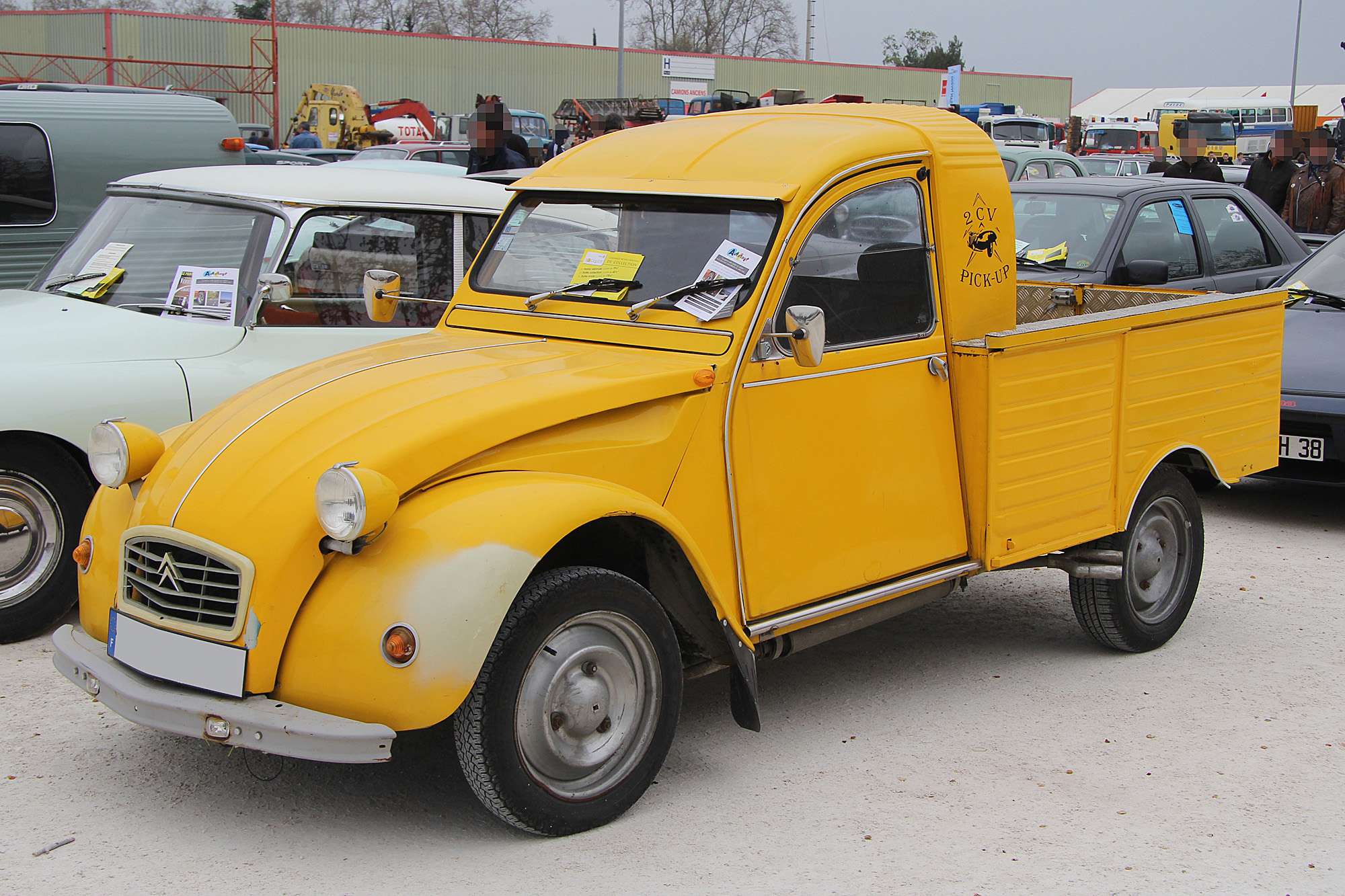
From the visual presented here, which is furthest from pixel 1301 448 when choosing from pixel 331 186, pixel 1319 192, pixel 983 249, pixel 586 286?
pixel 331 186

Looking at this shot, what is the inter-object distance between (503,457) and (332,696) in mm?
798

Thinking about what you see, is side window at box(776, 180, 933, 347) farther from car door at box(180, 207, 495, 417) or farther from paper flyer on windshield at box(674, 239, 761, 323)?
car door at box(180, 207, 495, 417)

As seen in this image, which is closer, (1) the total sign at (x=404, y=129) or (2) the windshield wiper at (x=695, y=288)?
(2) the windshield wiper at (x=695, y=288)

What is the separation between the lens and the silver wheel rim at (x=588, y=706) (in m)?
3.47

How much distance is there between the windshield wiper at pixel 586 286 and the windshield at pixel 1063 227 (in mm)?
4662

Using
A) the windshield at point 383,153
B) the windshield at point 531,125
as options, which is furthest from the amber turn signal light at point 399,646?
the windshield at point 531,125

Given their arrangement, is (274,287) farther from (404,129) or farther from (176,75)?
(176,75)

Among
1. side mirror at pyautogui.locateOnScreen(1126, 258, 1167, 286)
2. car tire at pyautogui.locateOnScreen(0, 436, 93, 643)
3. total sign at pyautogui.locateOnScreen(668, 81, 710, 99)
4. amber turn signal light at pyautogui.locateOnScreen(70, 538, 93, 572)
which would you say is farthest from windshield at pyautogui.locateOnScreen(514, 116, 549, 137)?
amber turn signal light at pyautogui.locateOnScreen(70, 538, 93, 572)

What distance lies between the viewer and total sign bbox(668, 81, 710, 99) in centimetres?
4650

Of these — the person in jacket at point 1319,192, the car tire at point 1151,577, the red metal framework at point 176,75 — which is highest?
the red metal framework at point 176,75

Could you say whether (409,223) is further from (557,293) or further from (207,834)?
(207,834)

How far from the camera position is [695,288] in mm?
4082

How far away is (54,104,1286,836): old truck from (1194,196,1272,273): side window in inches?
146

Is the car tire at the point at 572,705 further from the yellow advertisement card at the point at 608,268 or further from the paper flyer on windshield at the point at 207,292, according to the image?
the paper flyer on windshield at the point at 207,292
